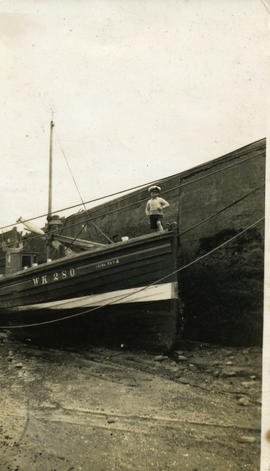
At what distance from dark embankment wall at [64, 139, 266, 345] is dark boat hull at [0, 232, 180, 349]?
2.65ft

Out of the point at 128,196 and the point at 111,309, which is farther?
the point at 128,196

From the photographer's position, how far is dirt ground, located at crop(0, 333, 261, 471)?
3.12 m

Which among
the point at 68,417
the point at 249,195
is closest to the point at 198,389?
the point at 68,417

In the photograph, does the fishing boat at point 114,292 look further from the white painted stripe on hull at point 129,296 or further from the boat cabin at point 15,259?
the boat cabin at point 15,259

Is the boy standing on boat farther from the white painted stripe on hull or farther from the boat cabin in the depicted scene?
the boat cabin

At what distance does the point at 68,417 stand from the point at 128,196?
5970 millimetres

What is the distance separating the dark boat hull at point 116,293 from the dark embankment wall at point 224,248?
0.81 m

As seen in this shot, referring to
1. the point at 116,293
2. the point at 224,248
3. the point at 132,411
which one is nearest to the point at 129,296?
the point at 116,293

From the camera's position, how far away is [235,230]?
6117 millimetres

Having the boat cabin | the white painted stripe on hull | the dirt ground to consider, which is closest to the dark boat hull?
the white painted stripe on hull

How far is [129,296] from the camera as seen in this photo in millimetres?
5566

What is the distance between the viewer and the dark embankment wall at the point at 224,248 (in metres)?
5.83

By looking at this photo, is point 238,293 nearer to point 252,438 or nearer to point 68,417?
point 252,438

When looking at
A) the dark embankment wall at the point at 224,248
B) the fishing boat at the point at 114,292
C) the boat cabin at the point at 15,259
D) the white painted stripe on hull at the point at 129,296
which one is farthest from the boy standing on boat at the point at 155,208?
the boat cabin at the point at 15,259
